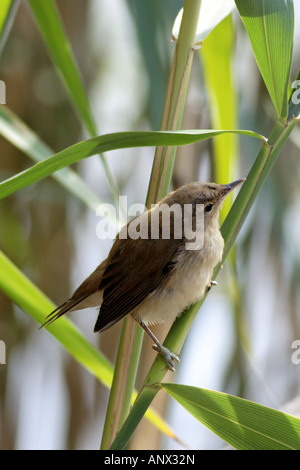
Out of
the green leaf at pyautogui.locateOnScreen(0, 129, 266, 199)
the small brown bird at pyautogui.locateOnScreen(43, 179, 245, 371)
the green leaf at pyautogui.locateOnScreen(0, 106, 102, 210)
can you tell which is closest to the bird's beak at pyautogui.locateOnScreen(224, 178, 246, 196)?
the small brown bird at pyautogui.locateOnScreen(43, 179, 245, 371)

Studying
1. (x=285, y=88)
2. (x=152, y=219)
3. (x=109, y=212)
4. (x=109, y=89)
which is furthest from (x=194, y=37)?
(x=109, y=89)

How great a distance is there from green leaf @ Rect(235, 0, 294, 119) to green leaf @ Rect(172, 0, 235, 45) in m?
0.16

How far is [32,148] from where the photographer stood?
1299mm

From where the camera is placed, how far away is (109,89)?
2.10 metres

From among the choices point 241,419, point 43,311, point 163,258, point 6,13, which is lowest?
point 241,419

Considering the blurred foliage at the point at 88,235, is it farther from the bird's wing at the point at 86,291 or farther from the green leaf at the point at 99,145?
the green leaf at the point at 99,145

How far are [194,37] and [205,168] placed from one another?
862 millimetres

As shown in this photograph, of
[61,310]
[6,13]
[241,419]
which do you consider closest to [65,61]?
[6,13]

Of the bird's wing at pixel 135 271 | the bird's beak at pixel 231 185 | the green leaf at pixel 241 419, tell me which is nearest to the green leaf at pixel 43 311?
the bird's wing at pixel 135 271

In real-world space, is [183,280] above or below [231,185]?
below

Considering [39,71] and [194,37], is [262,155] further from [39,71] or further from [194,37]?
[39,71]

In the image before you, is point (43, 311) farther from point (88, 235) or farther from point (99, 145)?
point (88, 235)

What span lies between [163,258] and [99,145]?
70 cm
